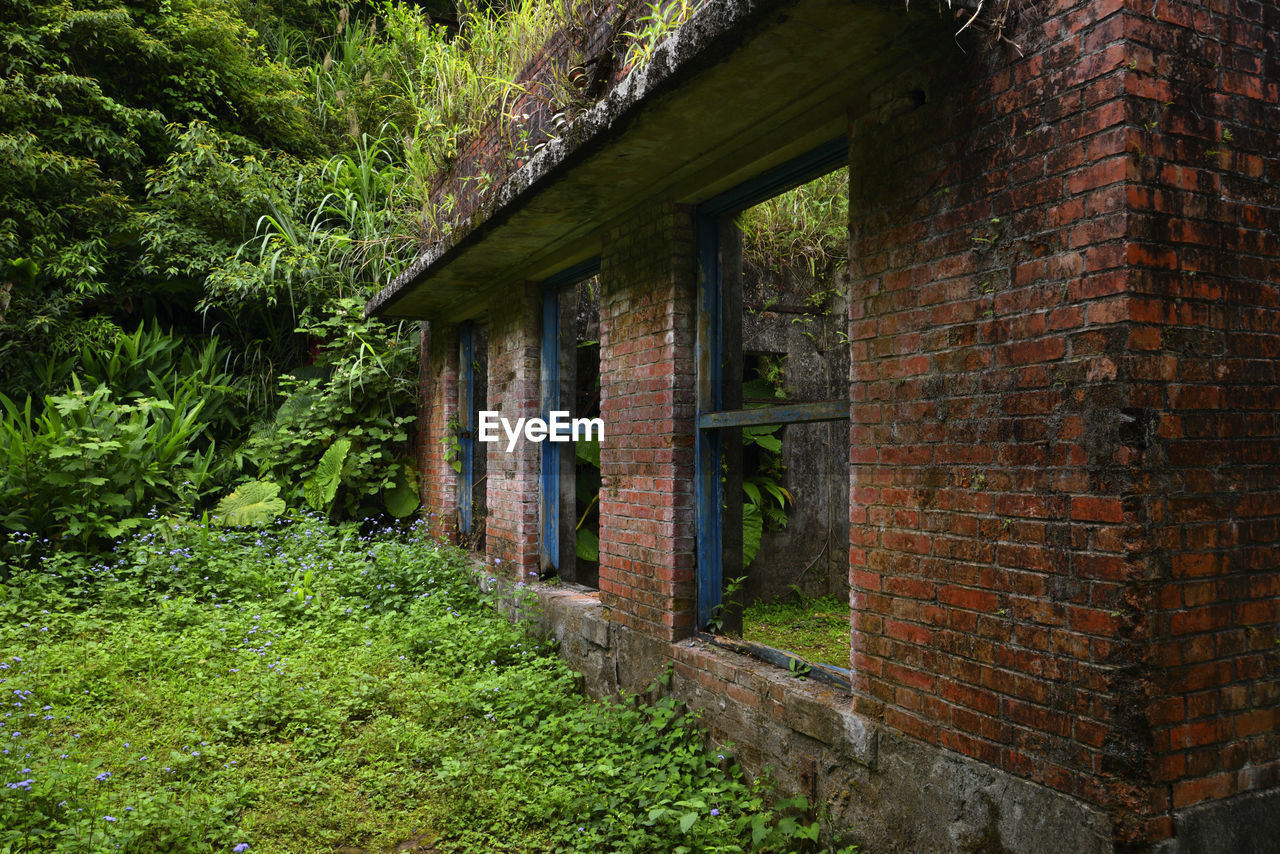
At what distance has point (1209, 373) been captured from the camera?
2.22 metres

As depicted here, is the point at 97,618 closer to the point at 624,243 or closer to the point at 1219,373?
the point at 624,243

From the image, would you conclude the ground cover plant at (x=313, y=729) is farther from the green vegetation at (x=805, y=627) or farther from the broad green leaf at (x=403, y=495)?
the green vegetation at (x=805, y=627)

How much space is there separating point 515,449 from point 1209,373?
4.61 metres

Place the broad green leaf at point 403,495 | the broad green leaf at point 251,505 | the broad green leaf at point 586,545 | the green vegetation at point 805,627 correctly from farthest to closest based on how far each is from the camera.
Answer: the broad green leaf at point 403,495, the broad green leaf at point 251,505, the broad green leaf at point 586,545, the green vegetation at point 805,627

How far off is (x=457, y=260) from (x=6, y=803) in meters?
3.83

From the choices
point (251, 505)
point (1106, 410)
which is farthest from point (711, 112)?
point (251, 505)

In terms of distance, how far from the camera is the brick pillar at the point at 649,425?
416cm

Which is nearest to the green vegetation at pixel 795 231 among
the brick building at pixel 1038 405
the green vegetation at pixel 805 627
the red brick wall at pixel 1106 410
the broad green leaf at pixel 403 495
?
the green vegetation at pixel 805 627

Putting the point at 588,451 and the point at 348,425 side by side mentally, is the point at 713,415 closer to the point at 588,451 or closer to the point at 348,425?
the point at 588,451

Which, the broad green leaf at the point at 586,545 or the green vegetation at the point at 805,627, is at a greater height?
the broad green leaf at the point at 586,545

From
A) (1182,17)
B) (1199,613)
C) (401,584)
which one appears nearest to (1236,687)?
(1199,613)

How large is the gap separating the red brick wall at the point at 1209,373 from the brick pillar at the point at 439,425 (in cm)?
620

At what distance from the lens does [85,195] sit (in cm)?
917

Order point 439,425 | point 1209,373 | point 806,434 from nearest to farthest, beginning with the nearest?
point 1209,373 → point 439,425 → point 806,434
